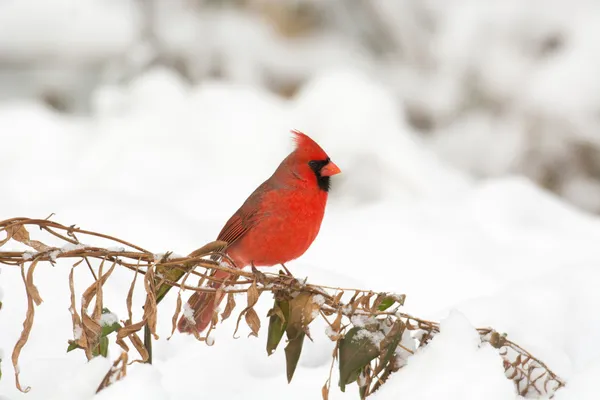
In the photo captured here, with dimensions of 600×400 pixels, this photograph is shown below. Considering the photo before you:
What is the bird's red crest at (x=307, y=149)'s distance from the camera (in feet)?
5.12

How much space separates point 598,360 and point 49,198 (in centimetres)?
200

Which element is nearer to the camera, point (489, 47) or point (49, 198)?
point (49, 198)

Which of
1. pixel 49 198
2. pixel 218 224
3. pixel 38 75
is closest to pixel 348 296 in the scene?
pixel 218 224

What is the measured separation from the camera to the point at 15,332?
1.38m

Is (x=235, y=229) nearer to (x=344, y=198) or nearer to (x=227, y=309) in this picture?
(x=227, y=309)

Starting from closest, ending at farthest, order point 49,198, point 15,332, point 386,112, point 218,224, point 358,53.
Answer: point 15,332 < point 218,224 < point 49,198 < point 386,112 < point 358,53

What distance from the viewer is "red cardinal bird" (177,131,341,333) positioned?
149 centimetres

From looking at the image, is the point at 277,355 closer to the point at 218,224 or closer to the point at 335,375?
the point at 335,375

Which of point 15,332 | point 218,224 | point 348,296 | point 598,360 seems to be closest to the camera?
point 598,360

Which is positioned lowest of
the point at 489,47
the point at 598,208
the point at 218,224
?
the point at 218,224

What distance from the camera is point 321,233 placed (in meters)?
2.61

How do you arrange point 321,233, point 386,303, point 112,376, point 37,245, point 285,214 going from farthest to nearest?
point 321,233 → point 285,214 → point 112,376 → point 386,303 → point 37,245

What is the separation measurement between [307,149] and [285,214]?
146 mm

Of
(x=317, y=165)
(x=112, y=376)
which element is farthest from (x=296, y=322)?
(x=317, y=165)
